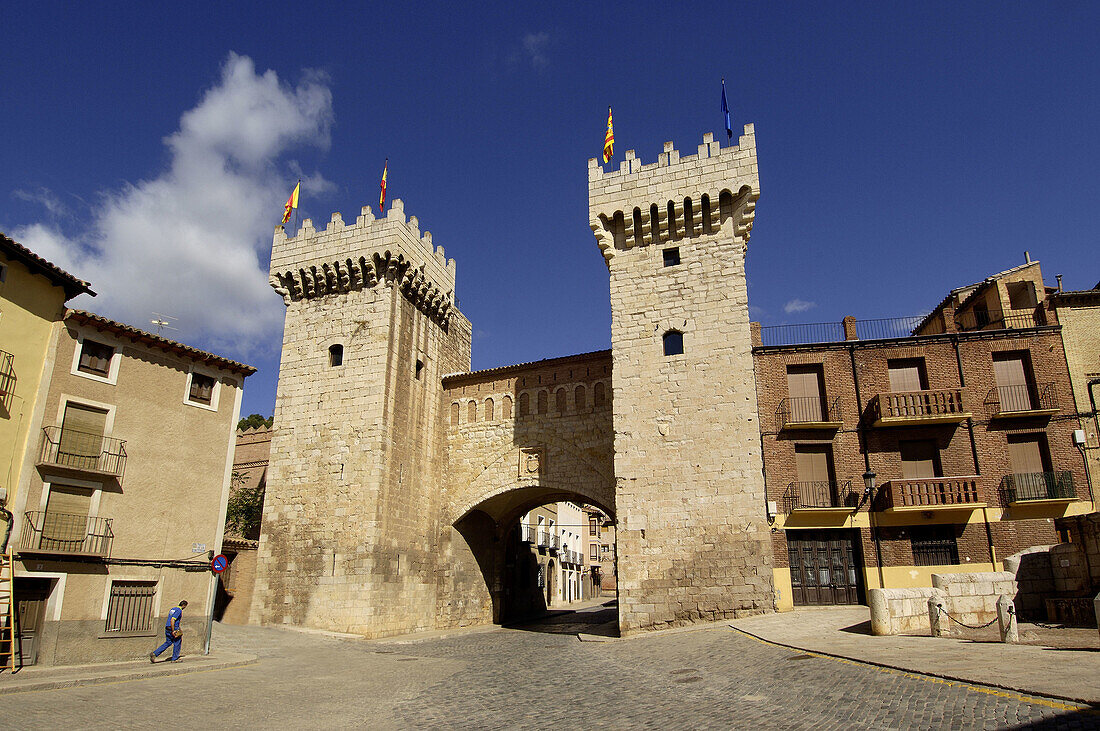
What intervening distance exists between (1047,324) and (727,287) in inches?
389

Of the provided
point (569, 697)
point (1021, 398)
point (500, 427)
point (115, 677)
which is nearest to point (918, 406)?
point (1021, 398)

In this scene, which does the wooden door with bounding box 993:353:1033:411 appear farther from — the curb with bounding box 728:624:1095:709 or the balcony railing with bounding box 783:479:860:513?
the curb with bounding box 728:624:1095:709

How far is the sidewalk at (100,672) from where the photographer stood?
11.8 metres

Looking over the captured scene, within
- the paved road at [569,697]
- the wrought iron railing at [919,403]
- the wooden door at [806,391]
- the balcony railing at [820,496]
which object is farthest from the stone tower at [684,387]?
the wrought iron railing at [919,403]

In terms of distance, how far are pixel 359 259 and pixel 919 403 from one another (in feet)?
63.6

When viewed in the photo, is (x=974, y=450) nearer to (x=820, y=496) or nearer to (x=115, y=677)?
(x=820, y=496)

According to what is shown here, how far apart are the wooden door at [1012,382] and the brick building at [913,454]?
0.03m

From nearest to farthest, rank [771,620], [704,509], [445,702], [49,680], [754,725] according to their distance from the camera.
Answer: [754,725]
[445,702]
[49,680]
[771,620]
[704,509]

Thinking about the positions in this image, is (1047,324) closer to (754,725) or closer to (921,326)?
(921,326)

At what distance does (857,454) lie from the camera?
20.2 metres

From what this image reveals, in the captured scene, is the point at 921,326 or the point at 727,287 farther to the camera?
the point at 921,326

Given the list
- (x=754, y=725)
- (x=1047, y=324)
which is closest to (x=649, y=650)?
(x=754, y=725)

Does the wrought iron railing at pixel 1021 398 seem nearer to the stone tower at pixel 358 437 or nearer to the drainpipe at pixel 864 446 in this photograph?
the drainpipe at pixel 864 446

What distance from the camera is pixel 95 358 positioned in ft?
53.5
